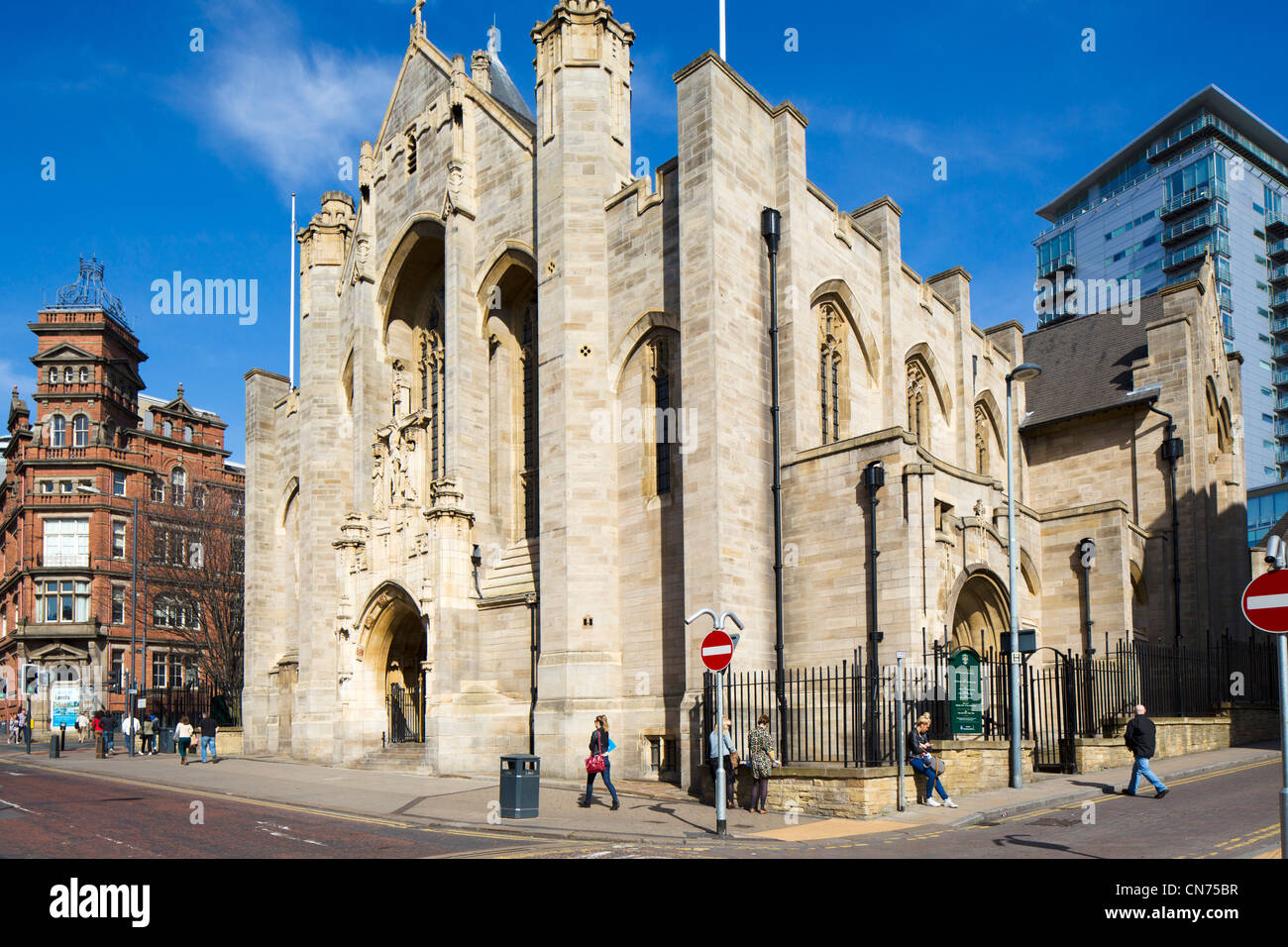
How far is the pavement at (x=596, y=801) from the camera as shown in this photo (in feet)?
51.0

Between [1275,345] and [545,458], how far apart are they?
9345 cm

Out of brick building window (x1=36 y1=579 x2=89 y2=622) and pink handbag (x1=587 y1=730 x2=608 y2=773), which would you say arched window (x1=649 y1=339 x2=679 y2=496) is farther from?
brick building window (x1=36 y1=579 x2=89 y2=622)

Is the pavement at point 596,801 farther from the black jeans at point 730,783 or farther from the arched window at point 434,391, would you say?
the arched window at point 434,391

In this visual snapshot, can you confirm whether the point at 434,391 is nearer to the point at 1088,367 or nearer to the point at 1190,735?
the point at 1088,367

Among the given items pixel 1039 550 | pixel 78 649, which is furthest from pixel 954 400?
pixel 78 649

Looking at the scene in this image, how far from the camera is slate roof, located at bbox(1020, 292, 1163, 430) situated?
34.4m

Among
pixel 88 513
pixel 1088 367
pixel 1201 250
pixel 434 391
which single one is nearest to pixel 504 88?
pixel 434 391

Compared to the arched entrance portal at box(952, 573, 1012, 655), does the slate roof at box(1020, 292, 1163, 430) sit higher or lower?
higher

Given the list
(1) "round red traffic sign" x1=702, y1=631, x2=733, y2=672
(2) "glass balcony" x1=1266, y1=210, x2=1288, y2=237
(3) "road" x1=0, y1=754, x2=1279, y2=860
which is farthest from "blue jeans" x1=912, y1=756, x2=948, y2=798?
(2) "glass balcony" x1=1266, y1=210, x2=1288, y2=237

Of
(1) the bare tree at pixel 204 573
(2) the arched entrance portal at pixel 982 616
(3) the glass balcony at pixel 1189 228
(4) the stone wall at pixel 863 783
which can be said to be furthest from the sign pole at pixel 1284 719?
(3) the glass balcony at pixel 1189 228

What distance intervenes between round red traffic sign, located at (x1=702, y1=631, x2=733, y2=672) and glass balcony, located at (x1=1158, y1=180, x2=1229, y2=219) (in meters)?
93.4

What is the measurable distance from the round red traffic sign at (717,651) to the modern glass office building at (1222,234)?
77559mm

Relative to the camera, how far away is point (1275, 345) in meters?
95.2

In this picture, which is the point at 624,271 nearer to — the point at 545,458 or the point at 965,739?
the point at 545,458
